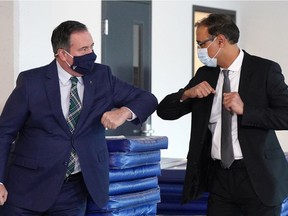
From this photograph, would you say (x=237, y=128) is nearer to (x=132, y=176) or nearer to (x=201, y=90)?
(x=201, y=90)

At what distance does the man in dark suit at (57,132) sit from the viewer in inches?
119

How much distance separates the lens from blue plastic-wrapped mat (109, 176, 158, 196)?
3.64 meters

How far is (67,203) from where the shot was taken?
3.11m

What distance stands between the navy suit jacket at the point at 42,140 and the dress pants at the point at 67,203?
4 cm

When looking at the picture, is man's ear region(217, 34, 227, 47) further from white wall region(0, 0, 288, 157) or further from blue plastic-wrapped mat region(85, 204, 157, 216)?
white wall region(0, 0, 288, 157)

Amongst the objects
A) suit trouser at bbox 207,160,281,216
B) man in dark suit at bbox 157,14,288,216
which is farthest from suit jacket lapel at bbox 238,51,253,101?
suit trouser at bbox 207,160,281,216

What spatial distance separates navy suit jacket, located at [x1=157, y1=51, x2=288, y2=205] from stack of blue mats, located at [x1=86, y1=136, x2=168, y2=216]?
50 cm

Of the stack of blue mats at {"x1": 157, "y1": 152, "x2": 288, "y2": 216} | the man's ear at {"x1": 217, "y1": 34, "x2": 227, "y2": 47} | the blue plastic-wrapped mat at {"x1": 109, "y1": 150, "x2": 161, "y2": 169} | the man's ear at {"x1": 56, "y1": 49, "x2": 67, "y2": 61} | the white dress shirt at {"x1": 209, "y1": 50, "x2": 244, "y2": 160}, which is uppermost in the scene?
the man's ear at {"x1": 217, "y1": 34, "x2": 227, "y2": 47}

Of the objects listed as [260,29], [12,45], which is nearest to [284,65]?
[260,29]

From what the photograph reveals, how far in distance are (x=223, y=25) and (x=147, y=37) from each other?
4351mm

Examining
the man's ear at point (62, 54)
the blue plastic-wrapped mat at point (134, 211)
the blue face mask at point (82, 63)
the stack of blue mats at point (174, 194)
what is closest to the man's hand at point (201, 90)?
the blue face mask at point (82, 63)

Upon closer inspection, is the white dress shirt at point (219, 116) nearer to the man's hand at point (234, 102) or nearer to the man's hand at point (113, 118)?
the man's hand at point (234, 102)

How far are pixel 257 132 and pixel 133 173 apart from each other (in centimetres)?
92

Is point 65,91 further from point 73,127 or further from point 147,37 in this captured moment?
point 147,37
